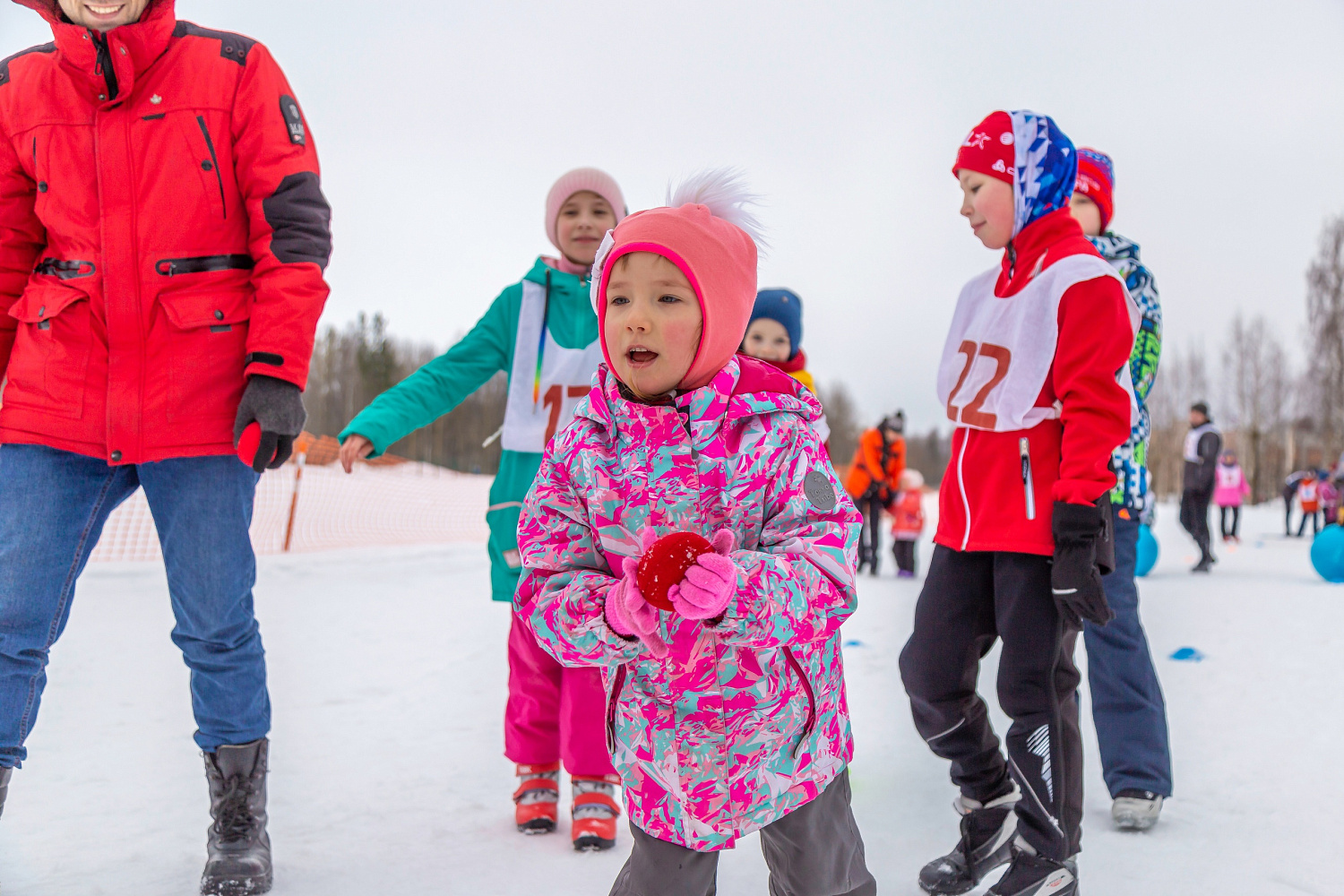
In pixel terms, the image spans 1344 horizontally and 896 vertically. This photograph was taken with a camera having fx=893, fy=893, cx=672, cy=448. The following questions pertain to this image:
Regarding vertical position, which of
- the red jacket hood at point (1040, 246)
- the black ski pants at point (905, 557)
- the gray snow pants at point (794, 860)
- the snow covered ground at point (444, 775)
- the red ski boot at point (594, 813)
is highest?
the red jacket hood at point (1040, 246)

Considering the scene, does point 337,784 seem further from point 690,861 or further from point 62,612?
point 690,861

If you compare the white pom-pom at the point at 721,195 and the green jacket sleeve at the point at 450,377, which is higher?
the white pom-pom at the point at 721,195

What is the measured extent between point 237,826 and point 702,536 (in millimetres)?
1437

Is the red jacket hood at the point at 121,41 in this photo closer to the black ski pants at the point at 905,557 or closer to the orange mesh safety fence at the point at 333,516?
the orange mesh safety fence at the point at 333,516

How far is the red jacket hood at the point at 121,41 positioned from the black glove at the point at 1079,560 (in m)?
2.19

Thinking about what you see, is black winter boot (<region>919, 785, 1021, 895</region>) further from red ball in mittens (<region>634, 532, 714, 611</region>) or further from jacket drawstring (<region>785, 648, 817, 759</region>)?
red ball in mittens (<region>634, 532, 714, 611</region>)

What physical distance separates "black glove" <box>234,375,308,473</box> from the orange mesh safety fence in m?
6.93

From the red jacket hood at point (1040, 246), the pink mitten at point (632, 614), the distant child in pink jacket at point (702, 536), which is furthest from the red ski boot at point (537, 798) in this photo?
the red jacket hood at point (1040, 246)

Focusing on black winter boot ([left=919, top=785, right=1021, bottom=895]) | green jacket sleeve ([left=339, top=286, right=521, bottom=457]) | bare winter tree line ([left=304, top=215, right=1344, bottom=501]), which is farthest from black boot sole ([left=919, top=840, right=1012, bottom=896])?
bare winter tree line ([left=304, top=215, right=1344, bottom=501])

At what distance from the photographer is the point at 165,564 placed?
1.94 meters

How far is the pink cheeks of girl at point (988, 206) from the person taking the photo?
7.11ft

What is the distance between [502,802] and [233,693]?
0.93m

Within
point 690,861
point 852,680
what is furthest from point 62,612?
point 852,680

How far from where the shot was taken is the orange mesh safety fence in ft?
31.7
